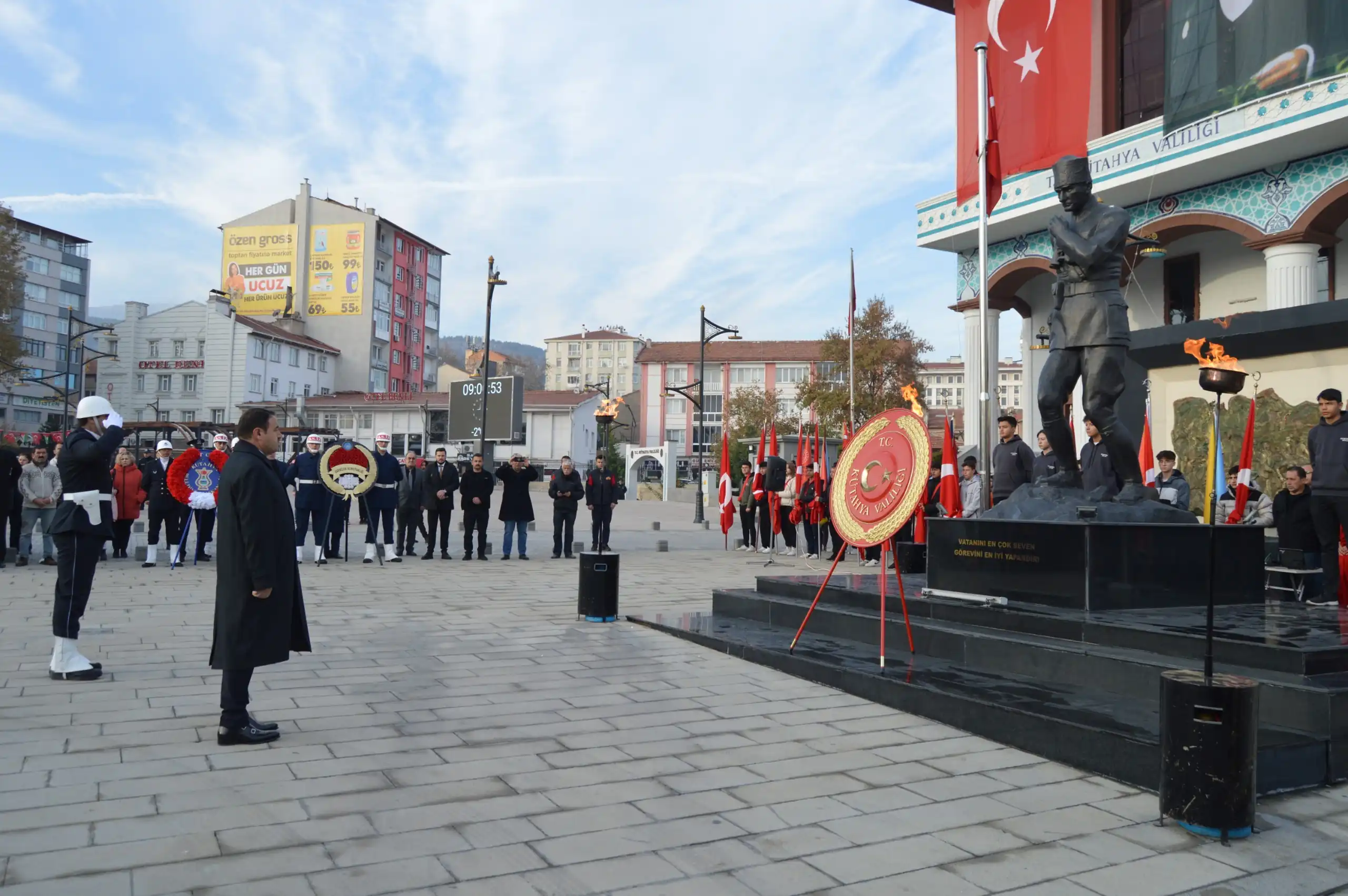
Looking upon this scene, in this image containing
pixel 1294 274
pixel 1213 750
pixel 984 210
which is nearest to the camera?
pixel 1213 750

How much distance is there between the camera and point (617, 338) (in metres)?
128

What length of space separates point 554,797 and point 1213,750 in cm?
273

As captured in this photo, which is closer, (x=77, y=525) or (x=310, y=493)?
Answer: (x=77, y=525)

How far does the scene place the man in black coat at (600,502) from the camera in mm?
18812

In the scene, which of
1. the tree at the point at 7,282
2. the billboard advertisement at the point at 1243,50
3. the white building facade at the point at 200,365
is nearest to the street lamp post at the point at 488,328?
the billboard advertisement at the point at 1243,50

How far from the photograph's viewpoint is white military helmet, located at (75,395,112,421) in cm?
668

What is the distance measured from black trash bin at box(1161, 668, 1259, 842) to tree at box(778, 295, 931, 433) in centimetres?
3816

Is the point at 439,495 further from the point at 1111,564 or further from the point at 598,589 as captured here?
the point at 1111,564

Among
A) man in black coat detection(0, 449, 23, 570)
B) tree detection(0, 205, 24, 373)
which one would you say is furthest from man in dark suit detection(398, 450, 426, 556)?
tree detection(0, 205, 24, 373)

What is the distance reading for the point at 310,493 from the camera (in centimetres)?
1537

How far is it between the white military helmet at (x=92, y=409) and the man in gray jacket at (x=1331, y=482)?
984cm

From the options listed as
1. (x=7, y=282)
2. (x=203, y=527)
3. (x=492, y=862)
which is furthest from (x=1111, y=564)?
(x=7, y=282)

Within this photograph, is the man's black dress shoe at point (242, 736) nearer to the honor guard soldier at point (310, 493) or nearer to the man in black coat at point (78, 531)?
the man in black coat at point (78, 531)

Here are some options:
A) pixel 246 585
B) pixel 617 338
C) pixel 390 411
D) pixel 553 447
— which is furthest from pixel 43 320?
pixel 246 585
